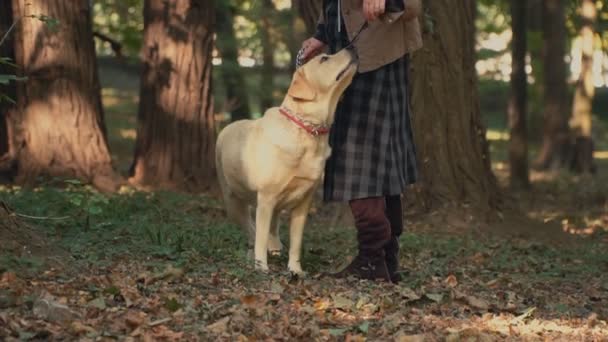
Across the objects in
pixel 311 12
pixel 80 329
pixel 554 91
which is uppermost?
pixel 311 12

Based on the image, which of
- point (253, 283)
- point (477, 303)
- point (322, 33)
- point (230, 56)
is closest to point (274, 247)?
point (253, 283)

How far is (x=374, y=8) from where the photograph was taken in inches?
243

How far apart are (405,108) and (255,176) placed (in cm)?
110

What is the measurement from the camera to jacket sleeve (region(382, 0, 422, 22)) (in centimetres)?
643

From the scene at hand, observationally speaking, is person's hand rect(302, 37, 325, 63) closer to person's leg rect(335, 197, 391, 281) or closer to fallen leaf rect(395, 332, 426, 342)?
person's leg rect(335, 197, 391, 281)

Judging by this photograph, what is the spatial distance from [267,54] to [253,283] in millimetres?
13533

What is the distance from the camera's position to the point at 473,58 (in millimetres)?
11000

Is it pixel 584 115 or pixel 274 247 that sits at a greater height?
pixel 584 115

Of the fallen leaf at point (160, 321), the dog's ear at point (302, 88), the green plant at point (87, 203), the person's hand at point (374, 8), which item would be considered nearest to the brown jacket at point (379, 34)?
the person's hand at point (374, 8)

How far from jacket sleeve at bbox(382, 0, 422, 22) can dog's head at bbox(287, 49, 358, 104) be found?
0.32 meters

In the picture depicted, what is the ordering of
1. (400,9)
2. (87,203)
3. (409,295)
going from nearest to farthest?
1. (409,295)
2. (400,9)
3. (87,203)

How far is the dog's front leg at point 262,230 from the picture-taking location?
267 inches

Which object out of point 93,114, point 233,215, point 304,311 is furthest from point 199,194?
point 304,311

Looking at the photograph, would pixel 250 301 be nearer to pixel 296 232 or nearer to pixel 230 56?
pixel 296 232
